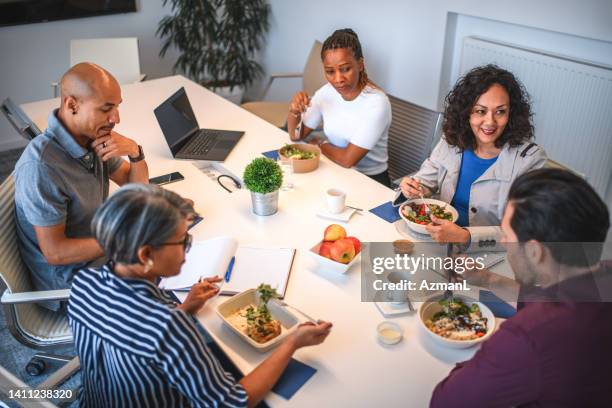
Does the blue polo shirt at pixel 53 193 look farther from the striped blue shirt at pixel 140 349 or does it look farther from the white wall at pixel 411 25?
the white wall at pixel 411 25

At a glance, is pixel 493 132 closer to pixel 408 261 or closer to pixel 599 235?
pixel 408 261

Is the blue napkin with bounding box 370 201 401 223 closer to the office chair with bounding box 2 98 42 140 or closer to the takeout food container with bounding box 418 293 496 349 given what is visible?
the takeout food container with bounding box 418 293 496 349

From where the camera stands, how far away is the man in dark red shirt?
1.04 metres

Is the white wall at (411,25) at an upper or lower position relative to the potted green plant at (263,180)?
upper

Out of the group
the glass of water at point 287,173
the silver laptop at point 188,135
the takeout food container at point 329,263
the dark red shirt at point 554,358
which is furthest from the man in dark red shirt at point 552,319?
the silver laptop at point 188,135

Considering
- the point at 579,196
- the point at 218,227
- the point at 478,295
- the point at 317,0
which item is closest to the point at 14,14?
the point at 317,0

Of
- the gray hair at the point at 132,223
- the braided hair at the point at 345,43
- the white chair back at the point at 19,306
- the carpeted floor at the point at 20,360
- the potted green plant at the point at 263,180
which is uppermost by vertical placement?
the braided hair at the point at 345,43

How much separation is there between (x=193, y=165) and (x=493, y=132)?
1330mm

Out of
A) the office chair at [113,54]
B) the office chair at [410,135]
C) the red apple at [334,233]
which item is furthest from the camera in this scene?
the office chair at [113,54]

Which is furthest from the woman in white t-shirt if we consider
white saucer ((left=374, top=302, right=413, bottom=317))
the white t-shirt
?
white saucer ((left=374, top=302, right=413, bottom=317))

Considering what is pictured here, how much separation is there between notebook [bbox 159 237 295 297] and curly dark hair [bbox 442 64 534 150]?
2.81 ft

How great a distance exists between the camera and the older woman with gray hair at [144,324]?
119cm

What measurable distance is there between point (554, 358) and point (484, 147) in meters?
1.23

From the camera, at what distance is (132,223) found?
1.22m
